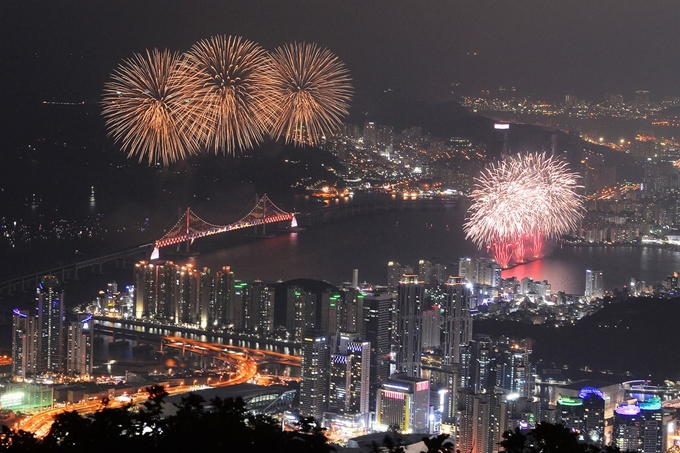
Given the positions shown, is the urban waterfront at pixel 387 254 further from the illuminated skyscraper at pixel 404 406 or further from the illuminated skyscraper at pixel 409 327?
the illuminated skyscraper at pixel 404 406

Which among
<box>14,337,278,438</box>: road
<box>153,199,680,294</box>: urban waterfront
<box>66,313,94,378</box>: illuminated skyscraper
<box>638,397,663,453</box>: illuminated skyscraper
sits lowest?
<box>638,397,663,453</box>: illuminated skyscraper

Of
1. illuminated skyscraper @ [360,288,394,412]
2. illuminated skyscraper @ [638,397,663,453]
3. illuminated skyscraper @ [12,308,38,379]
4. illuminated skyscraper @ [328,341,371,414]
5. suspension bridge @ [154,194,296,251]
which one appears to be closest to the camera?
illuminated skyscraper @ [638,397,663,453]

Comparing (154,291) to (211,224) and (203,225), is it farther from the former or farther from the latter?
(211,224)

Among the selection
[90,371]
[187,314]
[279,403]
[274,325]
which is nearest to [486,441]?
[279,403]

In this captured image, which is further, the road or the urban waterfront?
the urban waterfront

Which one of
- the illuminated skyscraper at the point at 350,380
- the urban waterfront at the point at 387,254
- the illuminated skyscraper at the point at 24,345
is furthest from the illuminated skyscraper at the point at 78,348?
the urban waterfront at the point at 387,254

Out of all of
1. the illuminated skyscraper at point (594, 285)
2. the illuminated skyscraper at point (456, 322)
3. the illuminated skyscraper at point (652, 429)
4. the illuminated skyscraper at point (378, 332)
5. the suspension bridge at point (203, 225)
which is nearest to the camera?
the illuminated skyscraper at point (652, 429)

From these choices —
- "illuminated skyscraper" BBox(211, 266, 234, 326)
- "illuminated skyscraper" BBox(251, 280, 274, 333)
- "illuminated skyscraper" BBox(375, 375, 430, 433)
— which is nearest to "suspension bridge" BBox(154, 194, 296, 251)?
"illuminated skyscraper" BBox(211, 266, 234, 326)

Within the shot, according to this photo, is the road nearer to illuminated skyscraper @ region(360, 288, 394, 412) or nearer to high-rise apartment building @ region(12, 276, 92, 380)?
illuminated skyscraper @ region(360, 288, 394, 412)

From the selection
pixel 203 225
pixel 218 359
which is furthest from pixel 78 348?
pixel 203 225
